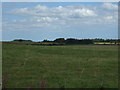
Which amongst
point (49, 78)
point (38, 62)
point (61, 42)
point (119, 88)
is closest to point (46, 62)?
point (38, 62)

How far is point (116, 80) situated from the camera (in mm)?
9984

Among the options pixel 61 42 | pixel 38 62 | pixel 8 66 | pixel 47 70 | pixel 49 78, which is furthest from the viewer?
pixel 61 42

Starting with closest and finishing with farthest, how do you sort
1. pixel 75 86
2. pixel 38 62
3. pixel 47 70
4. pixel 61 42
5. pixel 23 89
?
pixel 23 89
pixel 75 86
pixel 47 70
pixel 38 62
pixel 61 42

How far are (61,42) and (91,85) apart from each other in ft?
113

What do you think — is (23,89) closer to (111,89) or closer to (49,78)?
(49,78)

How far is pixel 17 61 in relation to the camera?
48.1ft

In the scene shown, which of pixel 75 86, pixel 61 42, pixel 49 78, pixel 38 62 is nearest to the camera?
pixel 75 86

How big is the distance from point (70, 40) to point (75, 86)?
3575 centimetres

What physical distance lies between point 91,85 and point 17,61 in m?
7.42

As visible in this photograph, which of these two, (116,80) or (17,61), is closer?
(116,80)

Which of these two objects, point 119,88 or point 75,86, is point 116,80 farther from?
point 75,86

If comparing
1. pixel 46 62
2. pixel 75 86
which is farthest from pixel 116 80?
pixel 46 62

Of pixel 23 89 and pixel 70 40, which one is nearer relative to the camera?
pixel 23 89

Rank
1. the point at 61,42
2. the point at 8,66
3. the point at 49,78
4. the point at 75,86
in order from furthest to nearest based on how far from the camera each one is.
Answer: the point at 61,42 < the point at 8,66 < the point at 49,78 < the point at 75,86
